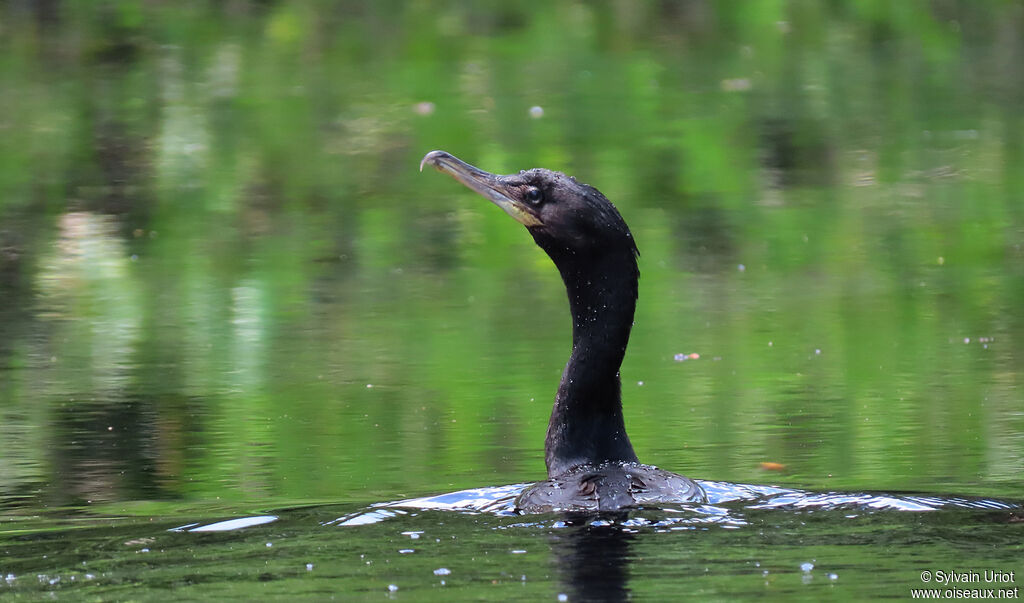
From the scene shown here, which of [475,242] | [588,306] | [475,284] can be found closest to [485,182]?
[588,306]

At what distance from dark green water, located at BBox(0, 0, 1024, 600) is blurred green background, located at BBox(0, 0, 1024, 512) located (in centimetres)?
4

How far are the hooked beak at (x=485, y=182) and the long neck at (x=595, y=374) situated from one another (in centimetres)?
27

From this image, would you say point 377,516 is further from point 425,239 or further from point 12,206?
point 12,206

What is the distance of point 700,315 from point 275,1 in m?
11.1

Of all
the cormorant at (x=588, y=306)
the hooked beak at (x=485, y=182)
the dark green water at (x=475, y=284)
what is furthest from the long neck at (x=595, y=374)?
the dark green water at (x=475, y=284)

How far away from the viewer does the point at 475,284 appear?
37.1ft

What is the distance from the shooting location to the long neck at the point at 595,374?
614cm

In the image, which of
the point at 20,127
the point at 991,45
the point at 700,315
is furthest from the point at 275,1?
the point at 700,315

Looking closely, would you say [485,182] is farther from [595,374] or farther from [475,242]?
[475,242]
